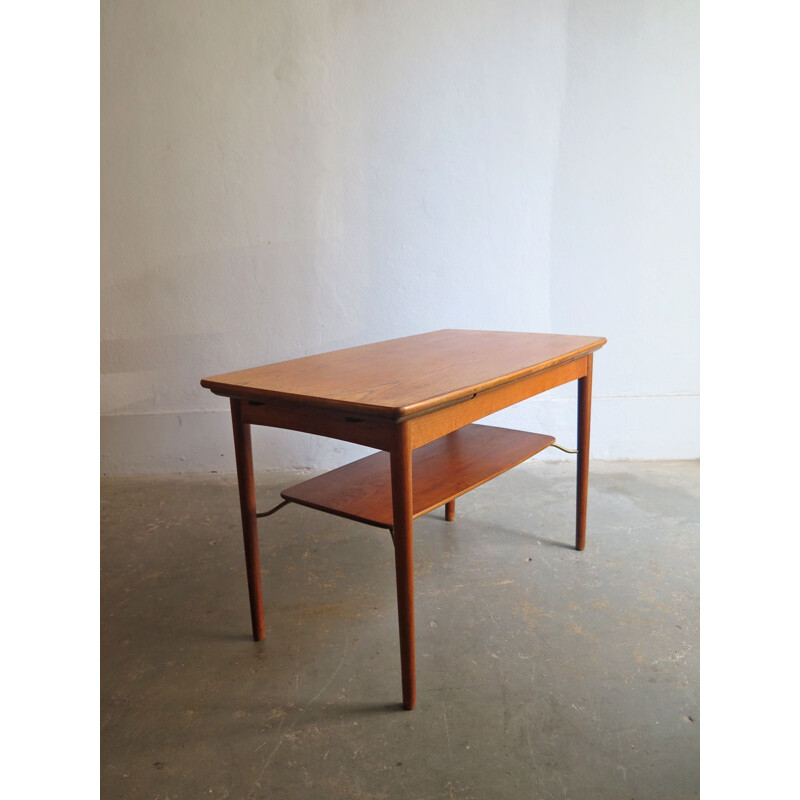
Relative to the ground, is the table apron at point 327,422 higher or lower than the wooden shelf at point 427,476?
higher

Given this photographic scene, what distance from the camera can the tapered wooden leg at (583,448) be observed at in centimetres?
252

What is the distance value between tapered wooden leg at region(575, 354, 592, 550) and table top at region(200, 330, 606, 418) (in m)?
0.16

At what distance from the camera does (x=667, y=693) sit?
1763 mm

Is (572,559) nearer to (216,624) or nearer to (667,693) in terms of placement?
(667,693)

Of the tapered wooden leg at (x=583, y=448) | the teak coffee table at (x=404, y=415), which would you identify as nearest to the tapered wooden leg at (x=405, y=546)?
the teak coffee table at (x=404, y=415)

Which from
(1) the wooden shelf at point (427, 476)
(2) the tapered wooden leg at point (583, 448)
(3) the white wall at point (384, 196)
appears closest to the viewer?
(1) the wooden shelf at point (427, 476)

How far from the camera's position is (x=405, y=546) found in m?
1.66

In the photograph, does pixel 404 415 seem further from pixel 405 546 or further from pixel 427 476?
pixel 427 476

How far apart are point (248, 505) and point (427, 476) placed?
1.81 ft

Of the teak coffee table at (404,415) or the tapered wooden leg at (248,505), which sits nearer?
the teak coffee table at (404,415)

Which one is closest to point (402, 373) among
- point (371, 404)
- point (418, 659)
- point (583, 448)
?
point (371, 404)

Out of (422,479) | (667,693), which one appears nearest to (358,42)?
(422,479)

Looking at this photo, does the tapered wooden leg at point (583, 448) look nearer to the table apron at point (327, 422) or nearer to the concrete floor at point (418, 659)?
the concrete floor at point (418, 659)

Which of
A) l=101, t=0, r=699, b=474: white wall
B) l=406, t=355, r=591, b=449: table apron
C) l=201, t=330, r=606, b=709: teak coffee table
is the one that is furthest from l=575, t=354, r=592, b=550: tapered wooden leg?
l=101, t=0, r=699, b=474: white wall
